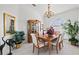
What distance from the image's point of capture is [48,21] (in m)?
1.91

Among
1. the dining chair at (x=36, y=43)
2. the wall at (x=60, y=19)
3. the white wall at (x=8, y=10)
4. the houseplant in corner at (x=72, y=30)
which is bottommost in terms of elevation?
the dining chair at (x=36, y=43)

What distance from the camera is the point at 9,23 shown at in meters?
1.96

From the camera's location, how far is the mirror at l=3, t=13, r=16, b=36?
1.88m

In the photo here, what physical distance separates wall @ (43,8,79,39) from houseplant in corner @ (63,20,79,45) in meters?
0.06

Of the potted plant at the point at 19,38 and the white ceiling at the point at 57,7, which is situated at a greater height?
the white ceiling at the point at 57,7

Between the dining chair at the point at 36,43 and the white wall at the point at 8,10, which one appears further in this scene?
the dining chair at the point at 36,43

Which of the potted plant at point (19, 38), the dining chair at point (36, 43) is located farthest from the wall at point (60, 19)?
the potted plant at point (19, 38)

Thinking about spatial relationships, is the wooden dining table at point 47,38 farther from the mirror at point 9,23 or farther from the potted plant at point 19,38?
the mirror at point 9,23

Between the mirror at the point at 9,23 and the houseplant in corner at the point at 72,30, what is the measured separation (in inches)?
31.7

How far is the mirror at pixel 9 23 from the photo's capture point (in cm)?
188

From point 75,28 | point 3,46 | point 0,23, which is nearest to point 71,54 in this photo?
point 75,28

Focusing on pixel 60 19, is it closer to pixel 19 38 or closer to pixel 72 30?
pixel 72 30
